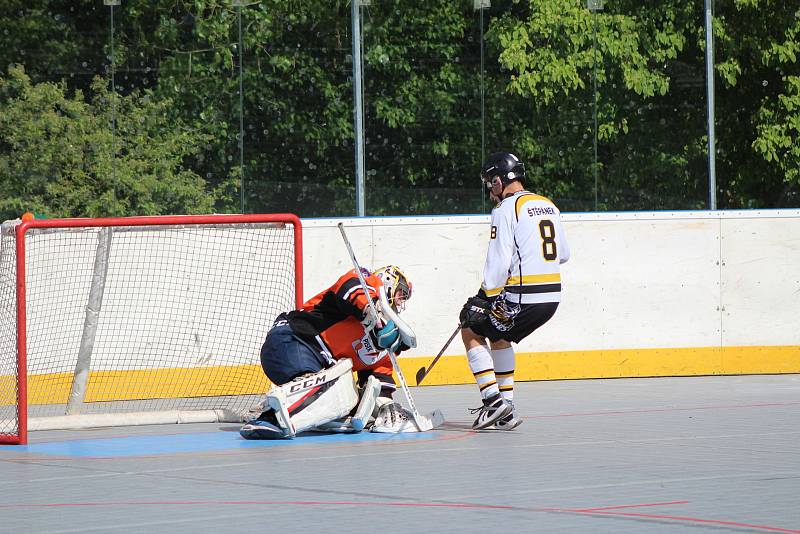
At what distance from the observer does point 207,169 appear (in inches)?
520

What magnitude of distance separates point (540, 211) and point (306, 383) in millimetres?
1733

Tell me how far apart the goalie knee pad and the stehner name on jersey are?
1.43m

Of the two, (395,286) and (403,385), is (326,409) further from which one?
(395,286)

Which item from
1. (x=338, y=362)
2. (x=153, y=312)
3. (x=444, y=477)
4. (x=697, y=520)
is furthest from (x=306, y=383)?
(x=697, y=520)

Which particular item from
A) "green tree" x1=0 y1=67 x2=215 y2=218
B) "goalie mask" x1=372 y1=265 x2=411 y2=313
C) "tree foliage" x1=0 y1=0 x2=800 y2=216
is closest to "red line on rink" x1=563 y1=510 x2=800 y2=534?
"goalie mask" x1=372 y1=265 x2=411 y2=313

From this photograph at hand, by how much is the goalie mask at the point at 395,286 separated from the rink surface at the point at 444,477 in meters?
0.82

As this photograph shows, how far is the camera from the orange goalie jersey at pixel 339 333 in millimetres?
9148

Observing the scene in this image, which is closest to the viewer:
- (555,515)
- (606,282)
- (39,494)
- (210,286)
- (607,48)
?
(555,515)

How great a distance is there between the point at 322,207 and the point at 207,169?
43.2 inches

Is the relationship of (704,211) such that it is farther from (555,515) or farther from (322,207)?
(555,515)

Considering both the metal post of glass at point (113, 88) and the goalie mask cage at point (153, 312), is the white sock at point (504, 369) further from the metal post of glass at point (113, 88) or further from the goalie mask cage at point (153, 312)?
the metal post of glass at point (113, 88)

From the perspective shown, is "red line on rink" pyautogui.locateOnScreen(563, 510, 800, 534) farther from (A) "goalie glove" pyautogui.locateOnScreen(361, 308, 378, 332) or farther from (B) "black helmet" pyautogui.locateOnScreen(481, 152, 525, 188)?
(B) "black helmet" pyautogui.locateOnScreen(481, 152, 525, 188)

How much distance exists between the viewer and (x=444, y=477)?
705 cm

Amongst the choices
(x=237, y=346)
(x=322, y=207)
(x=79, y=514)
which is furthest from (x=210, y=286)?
(x=79, y=514)
